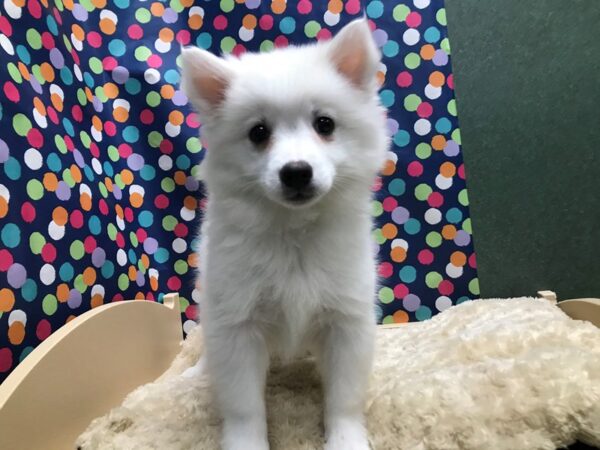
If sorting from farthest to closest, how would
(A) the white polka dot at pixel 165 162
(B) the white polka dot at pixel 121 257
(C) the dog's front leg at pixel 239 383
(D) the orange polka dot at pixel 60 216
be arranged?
(A) the white polka dot at pixel 165 162
(B) the white polka dot at pixel 121 257
(D) the orange polka dot at pixel 60 216
(C) the dog's front leg at pixel 239 383

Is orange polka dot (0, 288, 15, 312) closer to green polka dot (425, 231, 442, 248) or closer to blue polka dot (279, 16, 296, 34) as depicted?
blue polka dot (279, 16, 296, 34)

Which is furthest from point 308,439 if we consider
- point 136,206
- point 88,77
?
point 88,77

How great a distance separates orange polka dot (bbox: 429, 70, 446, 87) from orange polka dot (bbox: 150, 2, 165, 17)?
131 centimetres

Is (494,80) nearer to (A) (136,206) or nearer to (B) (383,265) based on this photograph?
(B) (383,265)

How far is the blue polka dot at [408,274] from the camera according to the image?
2.40 m

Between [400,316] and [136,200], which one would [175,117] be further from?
[400,316]

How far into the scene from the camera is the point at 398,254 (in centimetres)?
240

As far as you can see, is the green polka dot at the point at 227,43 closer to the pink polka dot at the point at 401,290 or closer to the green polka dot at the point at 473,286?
the pink polka dot at the point at 401,290

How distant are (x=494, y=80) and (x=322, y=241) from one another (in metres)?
1.58

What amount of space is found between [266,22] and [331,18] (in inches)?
12.3

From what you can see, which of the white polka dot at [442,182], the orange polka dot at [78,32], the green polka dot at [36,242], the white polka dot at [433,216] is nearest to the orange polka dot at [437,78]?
the white polka dot at [442,182]

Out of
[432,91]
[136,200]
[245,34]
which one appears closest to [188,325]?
[136,200]

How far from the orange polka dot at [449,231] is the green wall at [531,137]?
13cm

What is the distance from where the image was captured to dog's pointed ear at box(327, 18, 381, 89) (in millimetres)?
1283
